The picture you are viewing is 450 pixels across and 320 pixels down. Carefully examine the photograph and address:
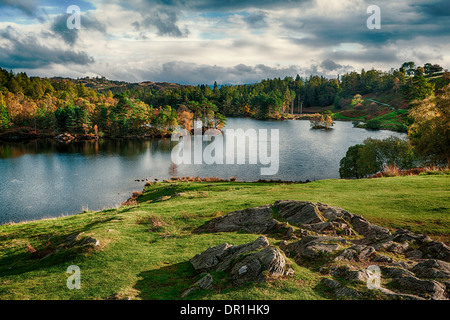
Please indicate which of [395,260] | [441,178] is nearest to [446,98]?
[441,178]

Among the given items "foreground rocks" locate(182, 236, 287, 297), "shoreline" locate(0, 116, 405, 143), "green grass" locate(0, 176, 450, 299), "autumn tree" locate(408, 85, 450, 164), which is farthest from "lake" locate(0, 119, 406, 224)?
"foreground rocks" locate(182, 236, 287, 297)

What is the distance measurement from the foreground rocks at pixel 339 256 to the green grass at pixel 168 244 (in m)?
0.61

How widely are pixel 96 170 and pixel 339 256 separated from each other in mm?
55851

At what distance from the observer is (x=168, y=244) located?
50.6ft

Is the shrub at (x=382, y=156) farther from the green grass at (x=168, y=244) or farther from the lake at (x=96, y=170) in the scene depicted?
the green grass at (x=168, y=244)

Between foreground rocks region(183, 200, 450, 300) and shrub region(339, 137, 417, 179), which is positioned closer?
foreground rocks region(183, 200, 450, 300)

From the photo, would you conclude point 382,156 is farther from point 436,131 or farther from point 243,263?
point 243,263

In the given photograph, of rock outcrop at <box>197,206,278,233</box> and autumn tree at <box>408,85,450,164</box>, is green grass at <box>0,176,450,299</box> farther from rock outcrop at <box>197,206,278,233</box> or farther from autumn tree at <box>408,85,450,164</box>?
autumn tree at <box>408,85,450,164</box>

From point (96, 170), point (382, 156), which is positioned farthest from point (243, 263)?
point (96, 170)

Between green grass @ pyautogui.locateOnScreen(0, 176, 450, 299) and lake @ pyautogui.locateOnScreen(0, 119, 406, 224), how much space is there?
57.9ft

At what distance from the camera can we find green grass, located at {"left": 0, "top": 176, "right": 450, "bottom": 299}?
32.7ft

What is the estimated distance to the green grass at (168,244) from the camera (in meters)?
9.98
